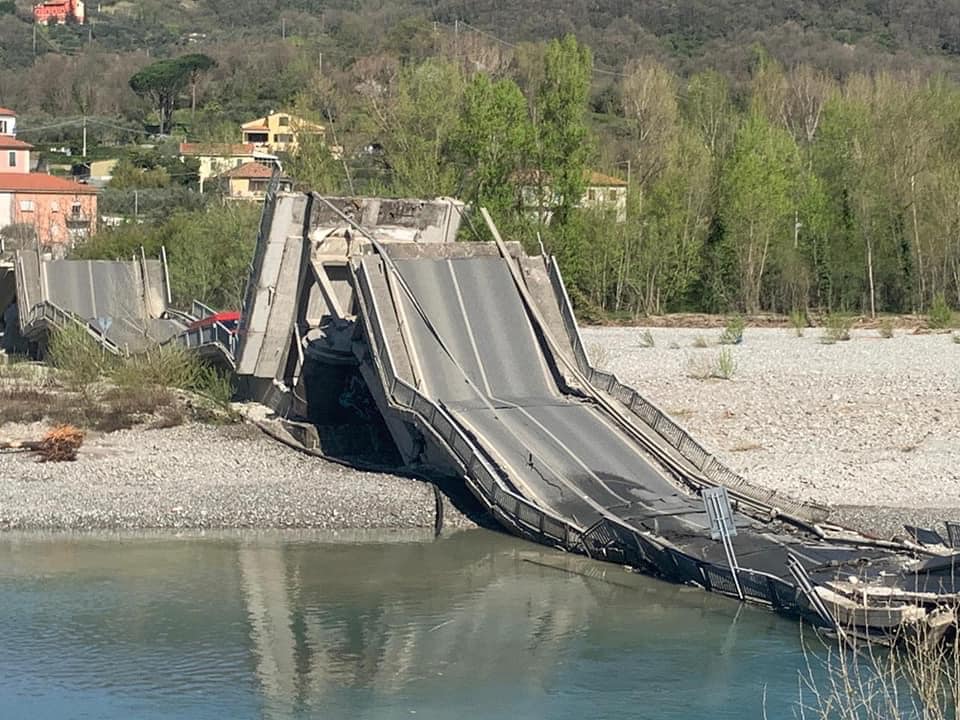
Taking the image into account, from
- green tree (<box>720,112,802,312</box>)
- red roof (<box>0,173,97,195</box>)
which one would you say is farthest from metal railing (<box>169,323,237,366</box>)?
red roof (<box>0,173,97,195</box>)

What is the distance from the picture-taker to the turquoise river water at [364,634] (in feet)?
47.9

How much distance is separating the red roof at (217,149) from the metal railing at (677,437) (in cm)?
5911

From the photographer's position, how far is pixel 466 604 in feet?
58.3

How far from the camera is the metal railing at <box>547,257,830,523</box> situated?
63.6 feet

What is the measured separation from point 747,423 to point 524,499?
23.0ft

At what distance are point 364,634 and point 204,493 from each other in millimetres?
5516

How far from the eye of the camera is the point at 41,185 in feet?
246

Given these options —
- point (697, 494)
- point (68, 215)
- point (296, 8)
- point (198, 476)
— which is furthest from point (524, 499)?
point (296, 8)

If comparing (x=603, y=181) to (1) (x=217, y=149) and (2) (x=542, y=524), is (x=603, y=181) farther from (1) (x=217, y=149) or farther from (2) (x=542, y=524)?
(1) (x=217, y=149)

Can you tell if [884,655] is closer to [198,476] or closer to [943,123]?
[198,476]

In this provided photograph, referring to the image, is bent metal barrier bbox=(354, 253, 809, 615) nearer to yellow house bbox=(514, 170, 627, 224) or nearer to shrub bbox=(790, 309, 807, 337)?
shrub bbox=(790, 309, 807, 337)

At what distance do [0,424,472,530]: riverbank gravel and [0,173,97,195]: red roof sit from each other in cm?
5227

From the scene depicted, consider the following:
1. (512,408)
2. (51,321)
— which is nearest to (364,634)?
(512,408)

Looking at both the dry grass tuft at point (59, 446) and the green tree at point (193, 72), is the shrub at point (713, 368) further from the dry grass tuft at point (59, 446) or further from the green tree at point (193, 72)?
the green tree at point (193, 72)
